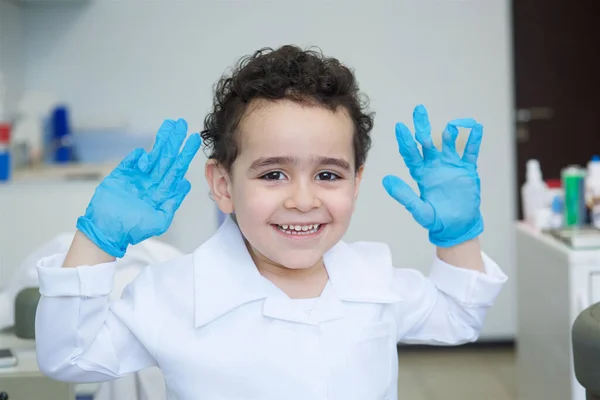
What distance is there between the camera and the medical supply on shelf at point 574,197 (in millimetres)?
2506

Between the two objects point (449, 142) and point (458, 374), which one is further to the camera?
point (458, 374)

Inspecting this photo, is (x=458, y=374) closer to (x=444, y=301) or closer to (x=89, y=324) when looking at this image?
(x=444, y=301)

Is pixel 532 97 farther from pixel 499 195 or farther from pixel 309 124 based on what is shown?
pixel 309 124

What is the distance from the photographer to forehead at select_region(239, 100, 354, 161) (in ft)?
4.10

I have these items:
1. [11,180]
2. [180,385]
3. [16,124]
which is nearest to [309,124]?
[180,385]

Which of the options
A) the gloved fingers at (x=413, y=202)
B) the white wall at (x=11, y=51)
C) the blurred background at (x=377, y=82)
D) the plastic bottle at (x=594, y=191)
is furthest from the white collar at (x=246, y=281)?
the white wall at (x=11, y=51)

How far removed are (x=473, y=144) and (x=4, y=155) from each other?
2190mm

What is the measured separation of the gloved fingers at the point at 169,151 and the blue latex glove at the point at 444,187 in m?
0.34

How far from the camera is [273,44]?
3855mm

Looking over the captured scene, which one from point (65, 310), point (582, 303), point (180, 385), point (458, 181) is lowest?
point (582, 303)

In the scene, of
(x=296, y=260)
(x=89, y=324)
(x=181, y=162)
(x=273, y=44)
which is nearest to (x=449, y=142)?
(x=296, y=260)

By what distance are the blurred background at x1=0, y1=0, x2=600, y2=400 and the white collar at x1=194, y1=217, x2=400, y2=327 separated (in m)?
2.30

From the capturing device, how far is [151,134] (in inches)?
152

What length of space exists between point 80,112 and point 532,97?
2025mm
